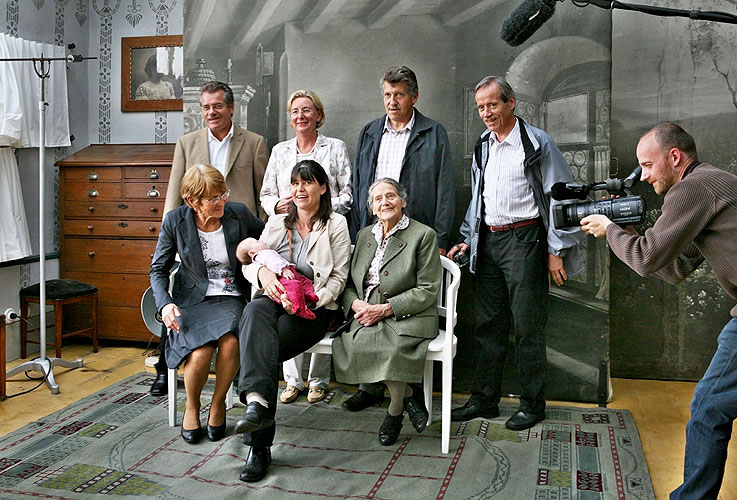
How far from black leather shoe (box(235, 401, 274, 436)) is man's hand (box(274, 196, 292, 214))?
119 cm

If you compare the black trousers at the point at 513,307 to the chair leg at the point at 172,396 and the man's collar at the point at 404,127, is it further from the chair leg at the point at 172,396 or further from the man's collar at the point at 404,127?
the chair leg at the point at 172,396

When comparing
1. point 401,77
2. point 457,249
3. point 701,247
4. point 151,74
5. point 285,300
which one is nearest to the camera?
point 701,247

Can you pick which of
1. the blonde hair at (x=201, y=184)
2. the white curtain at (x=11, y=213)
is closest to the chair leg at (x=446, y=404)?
the blonde hair at (x=201, y=184)

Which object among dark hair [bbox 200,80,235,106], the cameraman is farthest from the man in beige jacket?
the cameraman

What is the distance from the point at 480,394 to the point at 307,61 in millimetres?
2263

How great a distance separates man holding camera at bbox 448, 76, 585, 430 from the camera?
11.7 feet

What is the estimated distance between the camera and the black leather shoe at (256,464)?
298cm

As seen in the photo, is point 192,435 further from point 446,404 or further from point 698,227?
point 698,227

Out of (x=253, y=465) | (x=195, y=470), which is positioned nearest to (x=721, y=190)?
(x=253, y=465)

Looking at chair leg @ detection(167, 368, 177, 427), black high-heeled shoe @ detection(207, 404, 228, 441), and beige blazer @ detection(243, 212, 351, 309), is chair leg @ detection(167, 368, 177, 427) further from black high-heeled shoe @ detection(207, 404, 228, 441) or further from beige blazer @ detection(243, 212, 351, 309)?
beige blazer @ detection(243, 212, 351, 309)

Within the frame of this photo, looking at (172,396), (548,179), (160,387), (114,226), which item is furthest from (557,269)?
(114,226)

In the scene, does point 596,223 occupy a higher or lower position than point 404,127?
lower

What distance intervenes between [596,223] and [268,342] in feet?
4.84

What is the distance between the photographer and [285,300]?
328 cm
